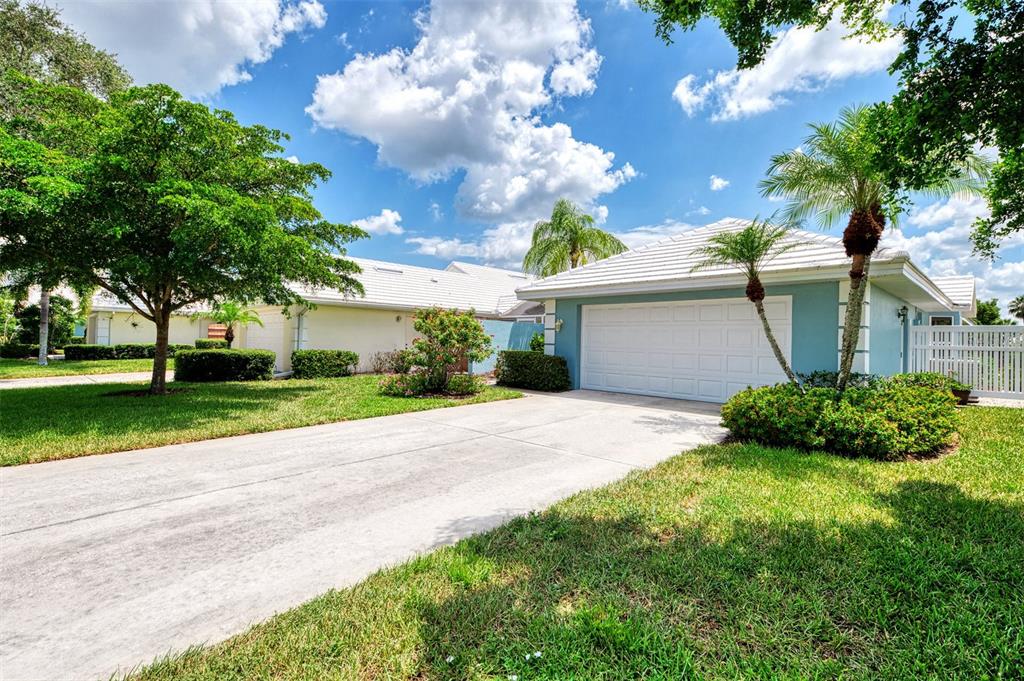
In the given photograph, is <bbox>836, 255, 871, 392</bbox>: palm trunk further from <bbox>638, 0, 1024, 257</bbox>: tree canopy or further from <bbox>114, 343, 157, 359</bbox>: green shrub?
<bbox>114, 343, 157, 359</bbox>: green shrub

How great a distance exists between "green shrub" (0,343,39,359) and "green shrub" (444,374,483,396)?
23.9m

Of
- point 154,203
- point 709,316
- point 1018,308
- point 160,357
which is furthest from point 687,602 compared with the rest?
point 1018,308

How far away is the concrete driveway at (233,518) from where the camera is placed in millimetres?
2490

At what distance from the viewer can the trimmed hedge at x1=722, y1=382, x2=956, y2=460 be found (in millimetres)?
5781

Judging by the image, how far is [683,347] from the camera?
11.3m

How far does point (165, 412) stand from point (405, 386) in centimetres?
492

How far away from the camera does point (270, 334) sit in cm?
1853

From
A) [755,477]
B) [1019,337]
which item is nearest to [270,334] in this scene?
[755,477]

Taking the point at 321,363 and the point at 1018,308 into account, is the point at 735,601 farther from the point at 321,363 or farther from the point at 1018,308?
the point at 1018,308

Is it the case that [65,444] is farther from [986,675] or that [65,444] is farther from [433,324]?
[986,675]

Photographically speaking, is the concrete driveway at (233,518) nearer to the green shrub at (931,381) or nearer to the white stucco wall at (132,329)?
the green shrub at (931,381)

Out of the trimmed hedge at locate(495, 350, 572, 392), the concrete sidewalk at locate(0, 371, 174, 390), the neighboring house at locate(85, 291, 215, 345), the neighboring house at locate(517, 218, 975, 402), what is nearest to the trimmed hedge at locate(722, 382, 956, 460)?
the neighboring house at locate(517, 218, 975, 402)

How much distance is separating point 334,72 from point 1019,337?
17294 mm

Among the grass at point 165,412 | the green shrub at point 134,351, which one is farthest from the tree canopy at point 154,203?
the green shrub at point 134,351
